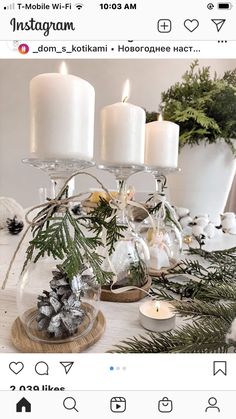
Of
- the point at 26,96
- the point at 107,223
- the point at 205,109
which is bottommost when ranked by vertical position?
the point at 107,223

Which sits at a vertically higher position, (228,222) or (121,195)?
(121,195)

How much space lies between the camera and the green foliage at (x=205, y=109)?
1.81ft

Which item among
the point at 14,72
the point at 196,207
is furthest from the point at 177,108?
the point at 14,72

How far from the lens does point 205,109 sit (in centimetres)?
56

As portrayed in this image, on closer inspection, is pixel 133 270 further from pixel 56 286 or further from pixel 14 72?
pixel 14 72

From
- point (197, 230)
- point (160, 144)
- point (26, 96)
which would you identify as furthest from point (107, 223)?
point (26, 96)

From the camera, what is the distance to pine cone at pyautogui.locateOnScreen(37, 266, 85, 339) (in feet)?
0.70

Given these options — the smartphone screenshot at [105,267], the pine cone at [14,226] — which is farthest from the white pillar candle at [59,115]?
the pine cone at [14,226]

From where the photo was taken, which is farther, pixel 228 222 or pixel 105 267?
pixel 228 222
